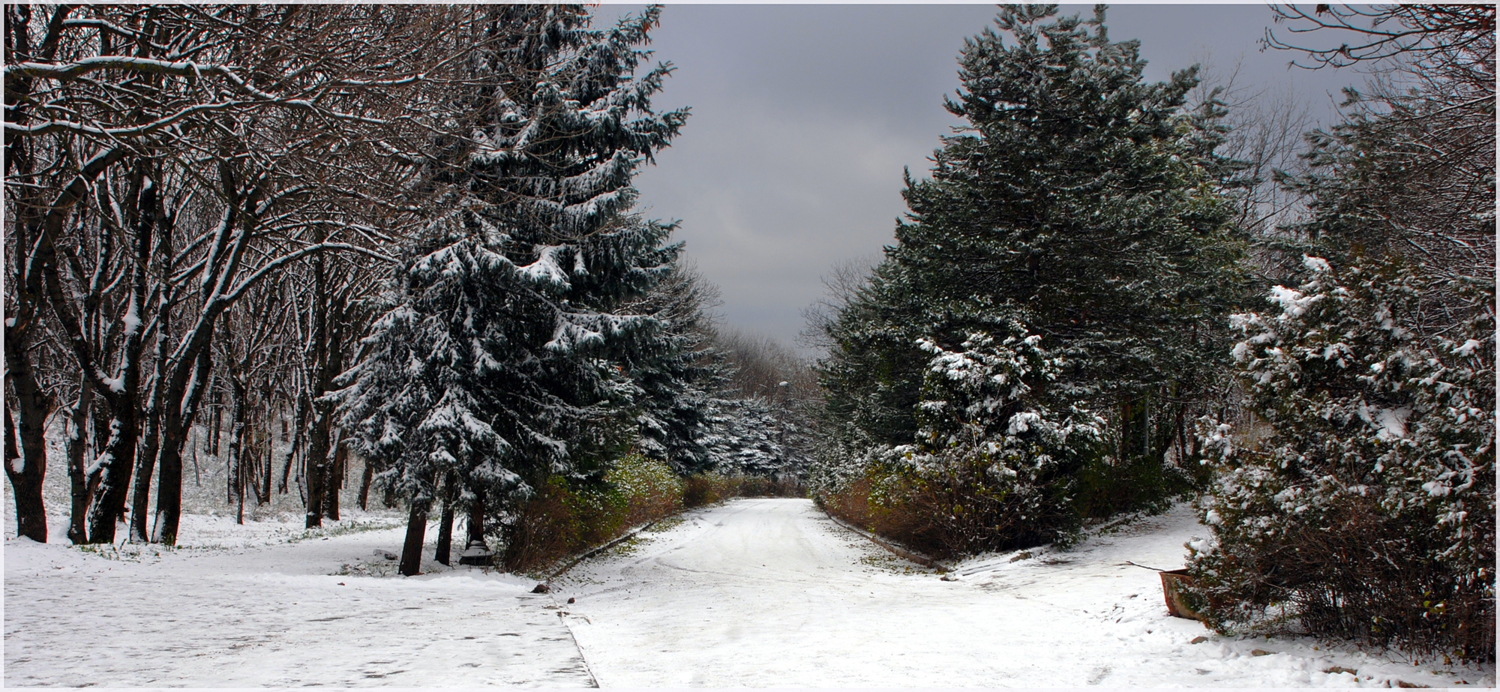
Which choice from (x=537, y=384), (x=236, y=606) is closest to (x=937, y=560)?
(x=537, y=384)

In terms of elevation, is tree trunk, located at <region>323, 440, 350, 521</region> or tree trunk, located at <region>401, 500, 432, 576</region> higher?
tree trunk, located at <region>323, 440, 350, 521</region>

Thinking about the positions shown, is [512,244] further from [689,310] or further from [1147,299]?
[689,310]

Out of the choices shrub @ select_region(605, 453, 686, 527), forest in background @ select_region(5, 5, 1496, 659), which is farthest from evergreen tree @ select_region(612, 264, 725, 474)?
forest in background @ select_region(5, 5, 1496, 659)

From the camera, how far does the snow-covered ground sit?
4934mm

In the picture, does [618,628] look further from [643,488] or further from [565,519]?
[643,488]

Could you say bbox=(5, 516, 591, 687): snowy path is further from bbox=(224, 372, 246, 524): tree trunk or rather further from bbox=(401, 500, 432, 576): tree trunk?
bbox=(224, 372, 246, 524): tree trunk

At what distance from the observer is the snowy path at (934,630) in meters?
5.13

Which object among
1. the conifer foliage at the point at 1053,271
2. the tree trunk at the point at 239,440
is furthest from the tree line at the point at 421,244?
the conifer foliage at the point at 1053,271

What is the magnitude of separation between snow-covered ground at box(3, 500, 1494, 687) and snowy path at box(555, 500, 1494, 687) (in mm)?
29

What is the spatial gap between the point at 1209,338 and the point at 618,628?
15004mm

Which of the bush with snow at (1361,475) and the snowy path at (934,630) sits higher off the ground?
the bush with snow at (1361,475)

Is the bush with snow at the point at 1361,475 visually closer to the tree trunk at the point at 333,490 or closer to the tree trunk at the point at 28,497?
the tree trunk at the point at 28,497

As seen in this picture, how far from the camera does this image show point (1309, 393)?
5789 mm

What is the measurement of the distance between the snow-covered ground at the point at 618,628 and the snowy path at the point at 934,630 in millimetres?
29
